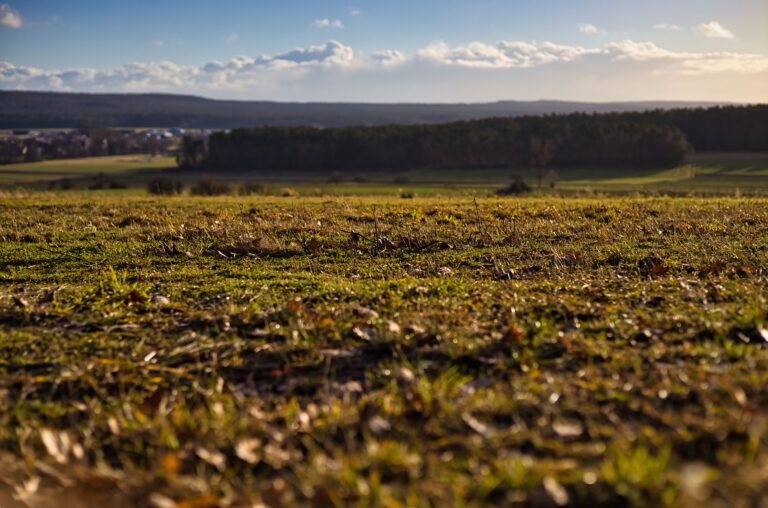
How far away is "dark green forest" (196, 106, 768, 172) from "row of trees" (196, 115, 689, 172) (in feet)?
0.51

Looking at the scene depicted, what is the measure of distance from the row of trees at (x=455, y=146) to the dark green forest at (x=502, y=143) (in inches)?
6.1

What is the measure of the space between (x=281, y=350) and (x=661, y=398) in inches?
119

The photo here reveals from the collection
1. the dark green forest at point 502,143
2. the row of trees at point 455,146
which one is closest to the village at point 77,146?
the row of trees at point 455,146

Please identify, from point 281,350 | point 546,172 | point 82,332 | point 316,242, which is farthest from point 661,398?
point 546,172

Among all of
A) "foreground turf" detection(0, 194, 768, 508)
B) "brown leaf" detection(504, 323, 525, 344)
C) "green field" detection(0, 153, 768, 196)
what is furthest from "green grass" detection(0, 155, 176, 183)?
"brown leaf" detection(504, 323, 525, 344)

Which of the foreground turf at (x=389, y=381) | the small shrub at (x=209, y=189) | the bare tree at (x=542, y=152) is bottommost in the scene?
the small shrub at (x=209, y=189)

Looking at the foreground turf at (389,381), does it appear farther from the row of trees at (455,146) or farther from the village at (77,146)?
the village at (77,146)

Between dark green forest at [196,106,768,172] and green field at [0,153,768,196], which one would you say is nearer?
→ green field at [0,153,768,196]

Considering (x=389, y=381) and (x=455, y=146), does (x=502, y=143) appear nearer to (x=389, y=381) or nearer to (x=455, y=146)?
(x=455, y=146)

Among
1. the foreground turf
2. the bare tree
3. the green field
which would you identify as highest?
the bare tree

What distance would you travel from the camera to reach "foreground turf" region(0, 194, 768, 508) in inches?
147

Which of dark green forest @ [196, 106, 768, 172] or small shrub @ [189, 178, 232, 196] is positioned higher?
dark green forest @ [196, 106, 768, 172]

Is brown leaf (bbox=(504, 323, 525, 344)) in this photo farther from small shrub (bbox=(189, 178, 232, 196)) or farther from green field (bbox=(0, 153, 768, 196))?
green field (bbox=(0, 153, 768, 196))

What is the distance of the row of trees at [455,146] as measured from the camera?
10244 centimetres
